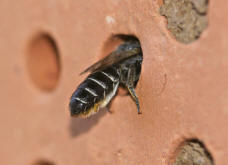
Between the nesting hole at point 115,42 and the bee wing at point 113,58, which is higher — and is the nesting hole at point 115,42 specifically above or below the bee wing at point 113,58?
above

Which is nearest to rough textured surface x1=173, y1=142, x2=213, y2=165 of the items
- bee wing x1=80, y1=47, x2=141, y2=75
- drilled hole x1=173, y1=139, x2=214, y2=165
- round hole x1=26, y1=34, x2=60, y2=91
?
drilled hole x1=173, y1=139, x2=214, y2=165

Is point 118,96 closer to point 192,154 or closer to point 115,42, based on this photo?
point 115,42

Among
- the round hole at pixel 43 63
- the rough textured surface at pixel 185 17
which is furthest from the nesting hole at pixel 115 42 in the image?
the round hole at pixel 43 63

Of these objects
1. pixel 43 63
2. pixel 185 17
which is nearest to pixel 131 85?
pixel 185 17

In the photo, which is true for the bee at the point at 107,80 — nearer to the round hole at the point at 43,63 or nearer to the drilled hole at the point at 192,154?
the drilled hole at the point at 192,154

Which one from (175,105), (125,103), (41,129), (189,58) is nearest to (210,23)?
(189,58)

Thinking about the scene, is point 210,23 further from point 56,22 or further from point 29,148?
point 29,148

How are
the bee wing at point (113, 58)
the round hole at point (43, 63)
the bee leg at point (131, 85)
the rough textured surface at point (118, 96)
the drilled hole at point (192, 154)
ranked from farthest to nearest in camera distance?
the round hole at point (43, 63)
the bee wing at point (113, 58)
the bee leg at point (131, 85)
the drilled hole at point (192, 154)
the rough textured surface at point (118, 96)

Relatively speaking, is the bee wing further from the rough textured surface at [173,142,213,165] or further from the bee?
the rough textured surface at [173,142,213,165]
